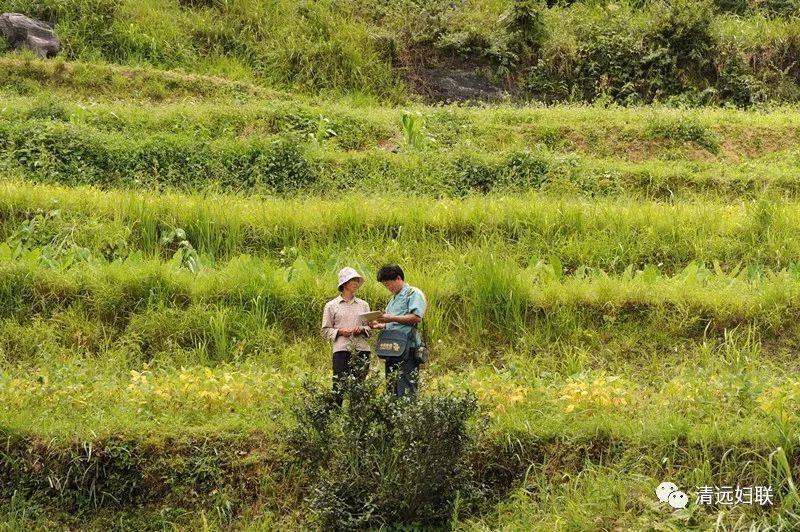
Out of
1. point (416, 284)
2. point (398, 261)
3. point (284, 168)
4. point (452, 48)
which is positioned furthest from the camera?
point (452, 48)

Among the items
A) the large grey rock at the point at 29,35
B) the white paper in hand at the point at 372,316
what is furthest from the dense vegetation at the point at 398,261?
the white paper in hand at the point at 372,316

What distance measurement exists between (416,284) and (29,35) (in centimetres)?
1141

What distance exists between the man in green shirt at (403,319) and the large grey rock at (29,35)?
12531 mm

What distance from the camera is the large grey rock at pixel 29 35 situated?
57.1 feet

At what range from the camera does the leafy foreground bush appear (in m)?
5.75

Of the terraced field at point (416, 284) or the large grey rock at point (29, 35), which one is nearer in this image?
the terraced field at point (416, 284)

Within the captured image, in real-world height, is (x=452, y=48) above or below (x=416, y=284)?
below

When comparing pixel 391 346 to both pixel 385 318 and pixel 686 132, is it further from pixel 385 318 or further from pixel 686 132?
pixel 686 132

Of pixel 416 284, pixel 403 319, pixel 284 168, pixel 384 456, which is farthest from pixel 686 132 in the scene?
pixel 384 456

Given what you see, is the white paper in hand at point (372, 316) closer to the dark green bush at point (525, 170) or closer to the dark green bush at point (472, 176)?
the dark green bush at point (472, 176)

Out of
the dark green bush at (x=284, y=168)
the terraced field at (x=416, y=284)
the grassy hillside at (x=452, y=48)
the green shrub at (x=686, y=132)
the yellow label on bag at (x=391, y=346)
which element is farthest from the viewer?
the grassy hillside at (x=452, y=48)

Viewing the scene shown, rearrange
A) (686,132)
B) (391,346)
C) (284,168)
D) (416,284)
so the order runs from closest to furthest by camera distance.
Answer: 1. (391,346)
2. (416,284)
3. (284,168)
4. (686,132)

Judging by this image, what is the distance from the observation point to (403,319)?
6.57 m

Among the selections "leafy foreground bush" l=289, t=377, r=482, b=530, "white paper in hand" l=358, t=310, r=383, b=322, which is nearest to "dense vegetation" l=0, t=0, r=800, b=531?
"leafy foreground bush" l=289, t=377, r=482, b=530
